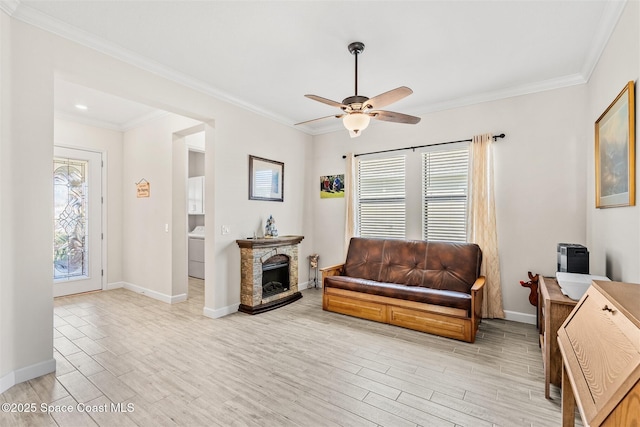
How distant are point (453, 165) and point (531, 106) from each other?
1091mm

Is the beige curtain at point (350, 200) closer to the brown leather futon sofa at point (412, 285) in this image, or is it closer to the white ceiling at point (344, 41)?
the brown leather futon sofa at point (412, 285)

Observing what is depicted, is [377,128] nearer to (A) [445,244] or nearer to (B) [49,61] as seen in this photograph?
(A) [445,244]

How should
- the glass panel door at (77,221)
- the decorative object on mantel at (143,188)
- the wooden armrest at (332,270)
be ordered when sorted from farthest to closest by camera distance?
the decorative object on mantel at (143,188)
the glass panel door at (77,221)
the wooden armrest at (332,270)

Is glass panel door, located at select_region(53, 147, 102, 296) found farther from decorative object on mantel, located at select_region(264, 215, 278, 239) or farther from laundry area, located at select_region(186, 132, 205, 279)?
decorative object on mantel, located at select_region(264, 215, 278, 239)

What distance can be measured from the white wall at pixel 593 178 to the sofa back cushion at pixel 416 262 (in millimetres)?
1139

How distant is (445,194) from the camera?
4168 millimetres

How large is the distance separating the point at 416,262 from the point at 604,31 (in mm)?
2873

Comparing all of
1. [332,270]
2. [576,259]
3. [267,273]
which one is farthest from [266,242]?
[576,259]

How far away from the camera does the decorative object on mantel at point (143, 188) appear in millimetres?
4875

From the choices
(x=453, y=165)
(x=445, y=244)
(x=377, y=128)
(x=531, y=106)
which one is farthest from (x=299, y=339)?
(x=531, y=106)

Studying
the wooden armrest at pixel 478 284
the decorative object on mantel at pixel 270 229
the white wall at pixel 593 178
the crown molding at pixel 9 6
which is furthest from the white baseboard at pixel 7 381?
the white wall at pixel 593 178

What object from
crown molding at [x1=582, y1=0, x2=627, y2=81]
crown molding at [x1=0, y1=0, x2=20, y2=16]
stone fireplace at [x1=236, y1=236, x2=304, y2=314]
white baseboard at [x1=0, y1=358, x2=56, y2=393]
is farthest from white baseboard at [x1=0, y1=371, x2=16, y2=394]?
crown molding at [x1=582, y1=0, x2=627, y2=81]

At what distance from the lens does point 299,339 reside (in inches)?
125

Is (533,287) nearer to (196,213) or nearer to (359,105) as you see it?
(359,105)
